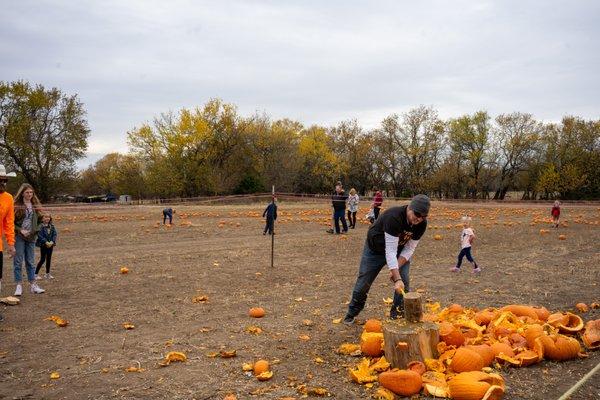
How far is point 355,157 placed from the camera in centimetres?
6706

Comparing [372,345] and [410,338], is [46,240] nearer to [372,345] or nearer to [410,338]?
[372,345]

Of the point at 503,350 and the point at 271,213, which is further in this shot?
the point at 271,213

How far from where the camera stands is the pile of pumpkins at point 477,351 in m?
4.42

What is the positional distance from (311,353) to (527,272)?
712 cm

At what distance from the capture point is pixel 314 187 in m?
63.1

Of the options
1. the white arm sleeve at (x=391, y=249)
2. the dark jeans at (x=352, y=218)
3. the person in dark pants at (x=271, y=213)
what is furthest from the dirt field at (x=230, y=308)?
the dark jeans at (x=352, y=218)

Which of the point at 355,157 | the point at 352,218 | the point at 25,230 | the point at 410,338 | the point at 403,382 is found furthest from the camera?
the point at 355,157

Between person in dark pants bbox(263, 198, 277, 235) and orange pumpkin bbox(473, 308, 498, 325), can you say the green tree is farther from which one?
orange pumpkin bbox(473, 308, 498, 325)

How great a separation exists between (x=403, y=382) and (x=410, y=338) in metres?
0.56

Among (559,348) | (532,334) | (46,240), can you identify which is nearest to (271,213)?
(46,240)

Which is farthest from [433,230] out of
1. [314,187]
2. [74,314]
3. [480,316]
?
[314,187]

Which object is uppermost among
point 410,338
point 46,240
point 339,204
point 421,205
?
point 421,205

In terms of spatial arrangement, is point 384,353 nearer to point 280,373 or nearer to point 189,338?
point 280,373

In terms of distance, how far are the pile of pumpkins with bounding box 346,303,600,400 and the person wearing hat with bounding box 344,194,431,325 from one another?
0.64 meters
